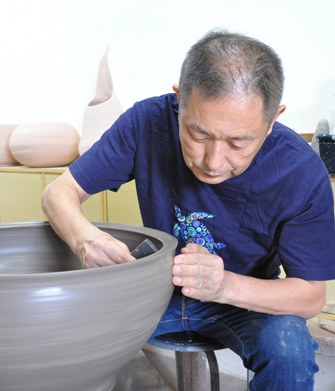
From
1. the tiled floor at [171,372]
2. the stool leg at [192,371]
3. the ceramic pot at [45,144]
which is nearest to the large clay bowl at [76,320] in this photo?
the stool leg at [192,371]

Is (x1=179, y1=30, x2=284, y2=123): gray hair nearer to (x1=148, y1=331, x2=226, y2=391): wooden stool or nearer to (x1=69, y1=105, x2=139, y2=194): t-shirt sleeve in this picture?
(x1=69, y1=105, x2=139, y2=194): t-shirt sleeve

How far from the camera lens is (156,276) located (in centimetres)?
64

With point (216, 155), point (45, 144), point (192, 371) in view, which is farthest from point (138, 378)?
point (45, 144)

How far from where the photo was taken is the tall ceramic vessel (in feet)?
6.63

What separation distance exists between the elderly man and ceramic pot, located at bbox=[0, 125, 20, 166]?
63.6 inches

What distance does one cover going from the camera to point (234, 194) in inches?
35.7

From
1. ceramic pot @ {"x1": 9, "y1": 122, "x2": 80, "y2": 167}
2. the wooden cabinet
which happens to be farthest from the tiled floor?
ceramic pot @ {"x1": 9, "y1": 122, "x2": 80, "y2": 167}

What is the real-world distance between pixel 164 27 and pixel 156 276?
5.86 feet

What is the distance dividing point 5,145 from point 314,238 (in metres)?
2.08

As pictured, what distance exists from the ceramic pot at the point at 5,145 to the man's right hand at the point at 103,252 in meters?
1.88

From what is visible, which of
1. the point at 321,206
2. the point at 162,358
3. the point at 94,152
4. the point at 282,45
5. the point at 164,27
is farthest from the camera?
the point at 164,27

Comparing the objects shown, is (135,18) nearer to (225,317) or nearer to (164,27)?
(164,27)

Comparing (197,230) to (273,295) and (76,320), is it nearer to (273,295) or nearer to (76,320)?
(273,295)

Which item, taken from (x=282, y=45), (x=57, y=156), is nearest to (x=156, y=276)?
(x=282, y=45)
